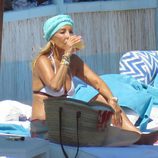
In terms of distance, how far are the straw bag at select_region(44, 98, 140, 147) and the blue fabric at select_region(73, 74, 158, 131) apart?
1.91 m

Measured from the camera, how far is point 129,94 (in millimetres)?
5668

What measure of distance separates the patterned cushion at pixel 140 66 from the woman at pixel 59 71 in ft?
5.84

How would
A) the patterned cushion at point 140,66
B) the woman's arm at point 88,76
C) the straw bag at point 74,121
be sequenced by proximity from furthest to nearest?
the patterned cushion at point 140,66 → the woman's arm at point 88,76 → the straw bag at point 74,121

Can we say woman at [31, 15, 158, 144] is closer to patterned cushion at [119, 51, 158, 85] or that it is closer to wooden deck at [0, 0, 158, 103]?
patterned cushion at [119, 51, 158, 85]

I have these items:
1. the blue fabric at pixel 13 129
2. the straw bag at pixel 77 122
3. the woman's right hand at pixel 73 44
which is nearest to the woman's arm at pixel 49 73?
the woman's right hand at pixel 73 44

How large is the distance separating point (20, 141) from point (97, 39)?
5.02 metres

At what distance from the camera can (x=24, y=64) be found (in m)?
7.36

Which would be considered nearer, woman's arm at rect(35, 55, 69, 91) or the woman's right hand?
woman's arm at rect(35, 55, 69, 91)

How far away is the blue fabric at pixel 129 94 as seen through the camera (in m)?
5.48

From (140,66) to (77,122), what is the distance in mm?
3450

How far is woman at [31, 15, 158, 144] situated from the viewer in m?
4.28

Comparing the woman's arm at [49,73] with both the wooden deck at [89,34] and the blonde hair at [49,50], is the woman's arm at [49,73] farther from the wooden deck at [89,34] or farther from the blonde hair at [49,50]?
the wooden deck at [89,34]

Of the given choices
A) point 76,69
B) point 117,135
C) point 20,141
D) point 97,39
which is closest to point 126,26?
point 97,39

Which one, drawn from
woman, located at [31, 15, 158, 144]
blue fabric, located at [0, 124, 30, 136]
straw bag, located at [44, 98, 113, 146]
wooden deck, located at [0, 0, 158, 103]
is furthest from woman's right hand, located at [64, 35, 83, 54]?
wooden deck, located at [0, 0, 158, 103]
